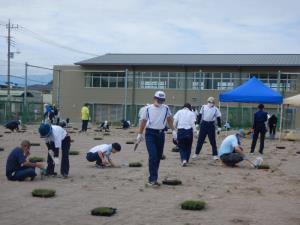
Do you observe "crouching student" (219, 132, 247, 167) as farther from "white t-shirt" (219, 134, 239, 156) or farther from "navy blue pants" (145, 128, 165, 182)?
"navy blue pants" (145, 128, 165, 182)

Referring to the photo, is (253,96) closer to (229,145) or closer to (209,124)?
(209,124)

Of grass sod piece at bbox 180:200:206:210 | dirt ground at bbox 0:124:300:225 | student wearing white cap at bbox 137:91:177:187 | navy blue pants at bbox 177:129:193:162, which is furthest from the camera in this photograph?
navy blue pants at bbox 177:129:193:162

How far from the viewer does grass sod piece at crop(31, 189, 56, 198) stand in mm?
9266

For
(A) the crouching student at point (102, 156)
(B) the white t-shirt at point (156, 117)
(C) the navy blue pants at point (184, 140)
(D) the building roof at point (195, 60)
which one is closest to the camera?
(B) the white t-shirt at point (156, 117)

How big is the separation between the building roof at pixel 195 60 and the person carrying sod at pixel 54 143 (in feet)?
138

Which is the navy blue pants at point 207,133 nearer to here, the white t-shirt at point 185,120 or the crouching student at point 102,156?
the white t-shirt at point 185,120

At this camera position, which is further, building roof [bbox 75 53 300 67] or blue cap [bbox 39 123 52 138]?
building roof [bbox 75 53 300 67]

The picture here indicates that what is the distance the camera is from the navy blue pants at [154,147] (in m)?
10.8

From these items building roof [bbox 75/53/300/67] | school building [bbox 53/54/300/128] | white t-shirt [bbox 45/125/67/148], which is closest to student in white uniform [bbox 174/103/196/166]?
white t-shirt [bbox 45/125/67/148]

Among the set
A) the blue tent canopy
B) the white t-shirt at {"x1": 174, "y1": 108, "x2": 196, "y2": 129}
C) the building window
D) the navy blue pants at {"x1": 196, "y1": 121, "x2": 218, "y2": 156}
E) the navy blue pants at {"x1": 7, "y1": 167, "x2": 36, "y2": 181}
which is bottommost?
the navy blue pants at {"x1": 7, "y1": 167, "x2": 36, "y2": 181}

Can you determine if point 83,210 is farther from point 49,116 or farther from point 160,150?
point 49,116

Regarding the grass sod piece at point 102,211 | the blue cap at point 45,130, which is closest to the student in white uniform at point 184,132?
the blue cap at point 45,130

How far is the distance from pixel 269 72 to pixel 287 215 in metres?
45.1

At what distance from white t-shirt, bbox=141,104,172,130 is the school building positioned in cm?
3870
